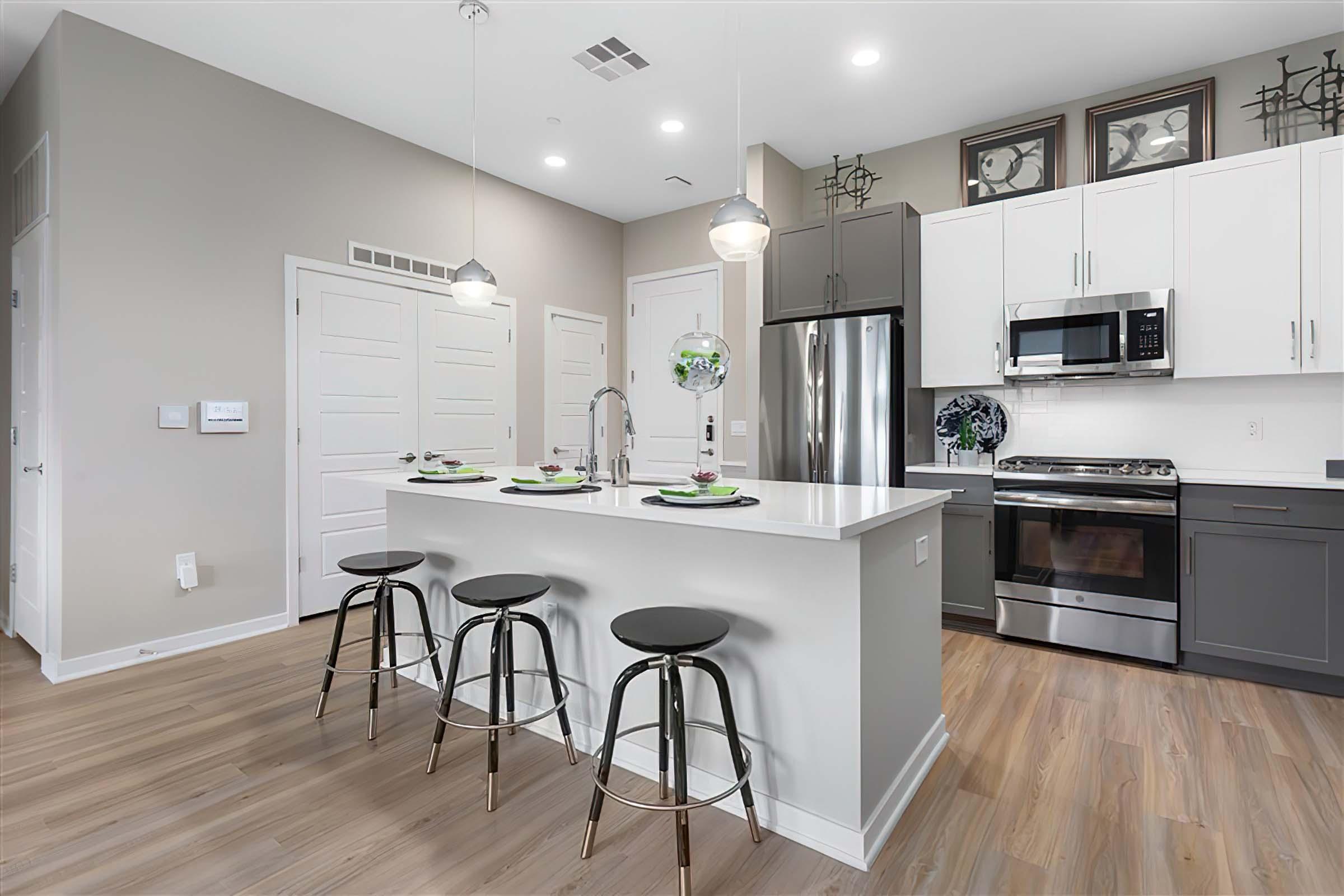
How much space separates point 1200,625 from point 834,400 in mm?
2062

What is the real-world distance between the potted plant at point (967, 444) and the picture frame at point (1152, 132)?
151 centimetres

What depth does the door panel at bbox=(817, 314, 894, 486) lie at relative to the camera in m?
3.84

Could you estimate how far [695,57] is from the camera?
3383mm

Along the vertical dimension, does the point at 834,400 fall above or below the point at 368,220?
below

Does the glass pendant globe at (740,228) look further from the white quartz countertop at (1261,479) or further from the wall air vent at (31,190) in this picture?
the wall air vent at (31,190)

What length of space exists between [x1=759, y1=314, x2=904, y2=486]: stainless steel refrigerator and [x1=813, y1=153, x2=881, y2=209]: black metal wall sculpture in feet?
3.54

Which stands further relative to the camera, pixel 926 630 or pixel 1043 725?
pixel 1043 725

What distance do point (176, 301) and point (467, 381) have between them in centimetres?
179

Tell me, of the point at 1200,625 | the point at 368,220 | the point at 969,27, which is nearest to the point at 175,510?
the point at 368,220

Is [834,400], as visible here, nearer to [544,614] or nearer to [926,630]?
[926,630]

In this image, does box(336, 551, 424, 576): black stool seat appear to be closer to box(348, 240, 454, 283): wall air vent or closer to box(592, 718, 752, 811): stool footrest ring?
box(592, 718, 752, 811): stool footrest ring

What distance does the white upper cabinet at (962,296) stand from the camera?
12.5ft

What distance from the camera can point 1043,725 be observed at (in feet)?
8.34

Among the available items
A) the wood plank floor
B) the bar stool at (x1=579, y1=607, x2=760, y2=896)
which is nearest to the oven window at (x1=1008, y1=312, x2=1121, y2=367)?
the wood plank floor
